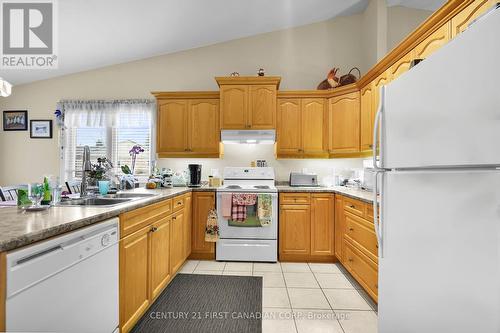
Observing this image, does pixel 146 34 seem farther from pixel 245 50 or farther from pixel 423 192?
pixel 423 192

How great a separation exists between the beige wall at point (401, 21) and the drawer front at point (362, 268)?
105 inches

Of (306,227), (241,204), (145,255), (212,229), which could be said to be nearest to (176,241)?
(212,229)

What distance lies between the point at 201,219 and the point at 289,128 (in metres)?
1.76

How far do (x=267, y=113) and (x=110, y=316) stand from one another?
9.36 ft

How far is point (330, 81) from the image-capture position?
3.57m

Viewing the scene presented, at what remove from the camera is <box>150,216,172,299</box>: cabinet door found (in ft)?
6.59

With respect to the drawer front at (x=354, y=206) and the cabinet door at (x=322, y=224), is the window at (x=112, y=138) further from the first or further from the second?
the drawer front at (x=354, y=206)

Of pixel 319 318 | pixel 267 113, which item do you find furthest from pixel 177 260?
pixel 267 113

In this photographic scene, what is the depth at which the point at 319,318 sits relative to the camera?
1981mm

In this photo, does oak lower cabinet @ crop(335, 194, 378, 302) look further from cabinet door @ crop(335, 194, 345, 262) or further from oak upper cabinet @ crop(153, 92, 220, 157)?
A: oak upper cabinet @ crop(153, 92, 220, 157)

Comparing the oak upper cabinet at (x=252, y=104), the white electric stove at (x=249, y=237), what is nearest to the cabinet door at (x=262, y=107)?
the oak upper cabinet at (x=252, y=104)

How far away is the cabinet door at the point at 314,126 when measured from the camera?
3.58 metres

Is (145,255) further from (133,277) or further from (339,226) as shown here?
(339,226)

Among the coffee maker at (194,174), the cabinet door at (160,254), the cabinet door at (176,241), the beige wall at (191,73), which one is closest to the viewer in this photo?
the cabinet door at (160,254)
